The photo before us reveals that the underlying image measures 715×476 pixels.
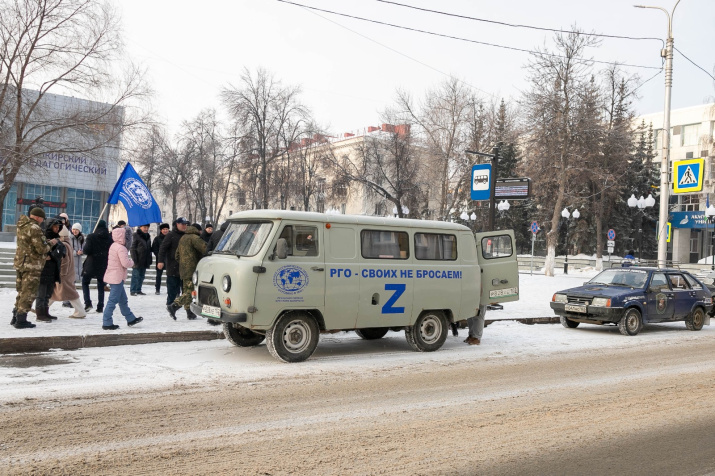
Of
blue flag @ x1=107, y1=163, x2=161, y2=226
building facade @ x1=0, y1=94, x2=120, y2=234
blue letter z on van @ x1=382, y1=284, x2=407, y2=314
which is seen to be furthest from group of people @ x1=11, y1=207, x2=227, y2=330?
building facade @ x1=0, y1=94, x2=120, y2=234

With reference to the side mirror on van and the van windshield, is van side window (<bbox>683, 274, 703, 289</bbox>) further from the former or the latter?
the van windshield

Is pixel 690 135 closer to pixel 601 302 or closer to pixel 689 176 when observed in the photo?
pixel 689 176

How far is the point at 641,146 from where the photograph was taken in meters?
64.6

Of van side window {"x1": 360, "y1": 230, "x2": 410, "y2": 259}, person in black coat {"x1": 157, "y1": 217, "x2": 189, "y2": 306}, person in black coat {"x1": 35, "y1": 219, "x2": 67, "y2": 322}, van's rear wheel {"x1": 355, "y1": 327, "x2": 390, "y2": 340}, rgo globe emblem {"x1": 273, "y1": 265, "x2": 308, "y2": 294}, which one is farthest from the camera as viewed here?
person in black coat {"x1": 157, "y1": 217, "x2": 189, "y2": 306}

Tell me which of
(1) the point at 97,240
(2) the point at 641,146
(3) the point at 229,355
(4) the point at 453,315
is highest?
(2) the point at 641,146

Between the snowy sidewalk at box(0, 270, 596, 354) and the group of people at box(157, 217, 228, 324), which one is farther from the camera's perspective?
the group of people at box(157, 217, 228, 324)

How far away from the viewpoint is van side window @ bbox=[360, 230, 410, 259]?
31.0 ft

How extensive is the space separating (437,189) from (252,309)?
118 feet

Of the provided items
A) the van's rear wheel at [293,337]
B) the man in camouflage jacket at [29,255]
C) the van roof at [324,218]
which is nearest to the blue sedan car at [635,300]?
the van roof at [324,218]

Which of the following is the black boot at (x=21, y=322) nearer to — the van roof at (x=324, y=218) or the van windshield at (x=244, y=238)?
the van windshield at (x=244, y=238)

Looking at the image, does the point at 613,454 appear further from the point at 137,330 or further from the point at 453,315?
the point at 137,330

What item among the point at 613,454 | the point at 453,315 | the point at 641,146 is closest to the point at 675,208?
the point at 641,146

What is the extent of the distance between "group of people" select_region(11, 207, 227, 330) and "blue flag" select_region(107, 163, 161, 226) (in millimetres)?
1657

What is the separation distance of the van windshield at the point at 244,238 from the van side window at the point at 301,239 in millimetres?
281
